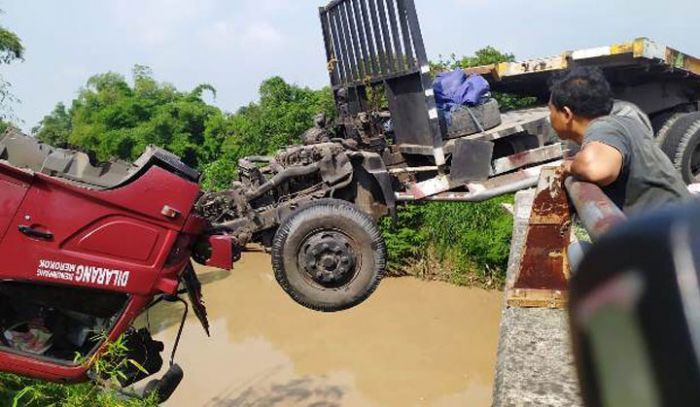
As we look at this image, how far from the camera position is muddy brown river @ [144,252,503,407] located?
8305mm

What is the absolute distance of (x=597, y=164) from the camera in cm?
228

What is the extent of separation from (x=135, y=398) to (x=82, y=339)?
1.71 feet

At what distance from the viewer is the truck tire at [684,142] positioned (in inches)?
220

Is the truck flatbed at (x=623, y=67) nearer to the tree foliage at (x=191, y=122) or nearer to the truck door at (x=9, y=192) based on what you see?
the truck door at (x=9, y=192)

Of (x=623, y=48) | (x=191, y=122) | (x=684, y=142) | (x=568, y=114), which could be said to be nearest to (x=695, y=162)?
(x=684, y=142)

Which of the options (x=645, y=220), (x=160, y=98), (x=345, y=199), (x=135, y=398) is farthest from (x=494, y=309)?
(x=160, y=98)

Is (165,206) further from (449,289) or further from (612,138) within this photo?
(449,289)

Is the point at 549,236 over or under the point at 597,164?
under

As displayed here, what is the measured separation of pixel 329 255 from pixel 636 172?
182cm

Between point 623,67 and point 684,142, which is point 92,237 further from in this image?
point 684,142

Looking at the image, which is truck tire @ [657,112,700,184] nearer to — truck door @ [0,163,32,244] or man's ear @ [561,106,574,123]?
man's ear @ [561,106,574,123]

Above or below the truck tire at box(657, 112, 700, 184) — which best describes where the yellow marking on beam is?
above

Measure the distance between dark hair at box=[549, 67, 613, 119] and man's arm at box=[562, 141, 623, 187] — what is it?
1.38 feet

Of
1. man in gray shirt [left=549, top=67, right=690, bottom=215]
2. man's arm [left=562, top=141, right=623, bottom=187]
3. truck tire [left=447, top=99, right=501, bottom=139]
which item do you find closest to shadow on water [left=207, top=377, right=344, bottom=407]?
truck tire [left=447, top=99, right=501, bottom=139]
